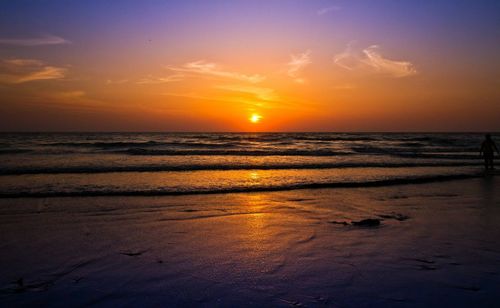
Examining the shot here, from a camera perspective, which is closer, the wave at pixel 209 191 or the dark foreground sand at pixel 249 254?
the dark foreground sand at pixel 249 254

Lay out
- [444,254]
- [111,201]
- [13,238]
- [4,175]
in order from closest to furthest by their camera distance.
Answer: [444,254]
[13,238]
[111,201]
[4,175]

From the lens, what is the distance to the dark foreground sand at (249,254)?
12.4 feet

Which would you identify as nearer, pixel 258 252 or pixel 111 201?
pixel 258 252

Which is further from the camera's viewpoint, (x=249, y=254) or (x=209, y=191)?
(x=209, y=191)

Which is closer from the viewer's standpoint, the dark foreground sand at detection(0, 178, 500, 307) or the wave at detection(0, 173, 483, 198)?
the dark foreground sand at detection(0, 178, 500, 307)

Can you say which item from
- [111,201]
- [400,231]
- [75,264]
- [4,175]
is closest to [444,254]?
[400,231]

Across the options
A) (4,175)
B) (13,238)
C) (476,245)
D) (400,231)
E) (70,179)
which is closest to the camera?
(476,245)

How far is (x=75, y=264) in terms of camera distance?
15.7ft

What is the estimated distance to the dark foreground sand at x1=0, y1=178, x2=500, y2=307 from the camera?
3.78m

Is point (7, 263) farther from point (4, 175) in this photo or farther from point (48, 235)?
point (4, 175)

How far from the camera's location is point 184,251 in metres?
5.34

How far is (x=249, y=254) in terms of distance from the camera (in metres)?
5.14

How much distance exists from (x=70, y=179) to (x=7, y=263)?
9924mm

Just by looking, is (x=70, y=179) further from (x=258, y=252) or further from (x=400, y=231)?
(x=400, y=231)
